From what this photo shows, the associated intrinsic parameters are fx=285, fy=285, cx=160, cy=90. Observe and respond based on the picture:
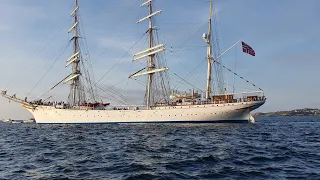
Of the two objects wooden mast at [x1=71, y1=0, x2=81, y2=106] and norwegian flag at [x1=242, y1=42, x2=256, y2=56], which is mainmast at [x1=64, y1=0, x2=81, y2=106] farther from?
norwegian flag at [x1=242, y1=42, x2=256, y2=56]

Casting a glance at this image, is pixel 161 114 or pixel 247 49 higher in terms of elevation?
pixel 247 49

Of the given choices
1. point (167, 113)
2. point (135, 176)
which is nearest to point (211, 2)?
point (167, 113)

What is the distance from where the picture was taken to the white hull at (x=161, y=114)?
57.2 meters

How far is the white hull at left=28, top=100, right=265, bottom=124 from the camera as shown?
57.2 m

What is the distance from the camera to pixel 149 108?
6575cm

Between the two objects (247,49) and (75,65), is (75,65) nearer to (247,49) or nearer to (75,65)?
(75,65)

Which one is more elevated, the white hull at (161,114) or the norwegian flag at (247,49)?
the norwegian flag at (247,49)

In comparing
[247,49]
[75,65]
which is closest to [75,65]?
[75,65]

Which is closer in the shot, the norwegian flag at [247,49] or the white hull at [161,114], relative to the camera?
the norwegian flag at [247,49]

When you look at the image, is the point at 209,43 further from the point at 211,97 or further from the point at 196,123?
the point at 196,123

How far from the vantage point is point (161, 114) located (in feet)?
204

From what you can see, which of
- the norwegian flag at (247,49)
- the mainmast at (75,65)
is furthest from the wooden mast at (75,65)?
the norwegian flag at (247,49)

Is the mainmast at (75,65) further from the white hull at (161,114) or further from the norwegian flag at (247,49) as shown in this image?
the norwegian flag at (247,49)

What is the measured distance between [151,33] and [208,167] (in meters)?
62.1
